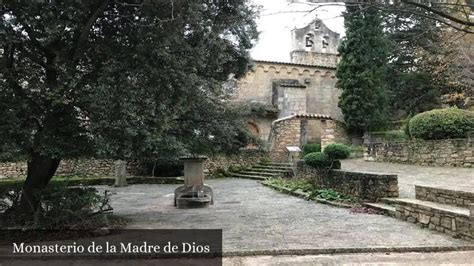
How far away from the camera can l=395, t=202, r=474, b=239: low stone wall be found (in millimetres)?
5926

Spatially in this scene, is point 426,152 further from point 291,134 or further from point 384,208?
point 384,208

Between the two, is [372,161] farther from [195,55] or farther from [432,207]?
[195,55]

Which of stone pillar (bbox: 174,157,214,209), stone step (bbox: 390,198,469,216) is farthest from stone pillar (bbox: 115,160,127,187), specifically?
stone step (bbox: 390,198,469,216)

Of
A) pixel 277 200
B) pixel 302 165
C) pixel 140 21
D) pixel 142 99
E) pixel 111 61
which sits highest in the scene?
pixel 140 21

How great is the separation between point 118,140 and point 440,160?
11614 mm

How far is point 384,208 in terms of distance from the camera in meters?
8.26

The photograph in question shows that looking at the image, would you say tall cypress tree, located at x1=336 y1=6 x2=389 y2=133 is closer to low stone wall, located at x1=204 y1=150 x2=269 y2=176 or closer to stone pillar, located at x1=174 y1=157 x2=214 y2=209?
low stone wall, located at x1=204 y1=150 x2=269 y2=176

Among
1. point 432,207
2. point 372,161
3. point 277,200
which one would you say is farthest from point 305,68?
point 432,207

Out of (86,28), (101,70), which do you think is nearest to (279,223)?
(101,70)

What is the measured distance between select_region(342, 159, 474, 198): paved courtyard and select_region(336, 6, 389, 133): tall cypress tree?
5588mm

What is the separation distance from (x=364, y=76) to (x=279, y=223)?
48.7 feet

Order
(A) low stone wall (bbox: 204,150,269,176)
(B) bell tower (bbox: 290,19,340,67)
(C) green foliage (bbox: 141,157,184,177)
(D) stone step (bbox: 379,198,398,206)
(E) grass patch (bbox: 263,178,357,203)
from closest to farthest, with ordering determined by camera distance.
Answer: (D) stone step (bbox: 379,198,398,206) < (E) grass patch (bbox: 263,178,357,203) < (C) green foliage (bbox: 141,157,184,177) < (A) low stone wall (bbox: 204,150,269,176) < (B) bell tower (bbox: 290,19,340,67)

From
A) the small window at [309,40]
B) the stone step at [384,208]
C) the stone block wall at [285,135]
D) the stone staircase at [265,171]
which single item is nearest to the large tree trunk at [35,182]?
the stone step at [384,208]

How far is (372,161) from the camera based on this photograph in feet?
55.2
